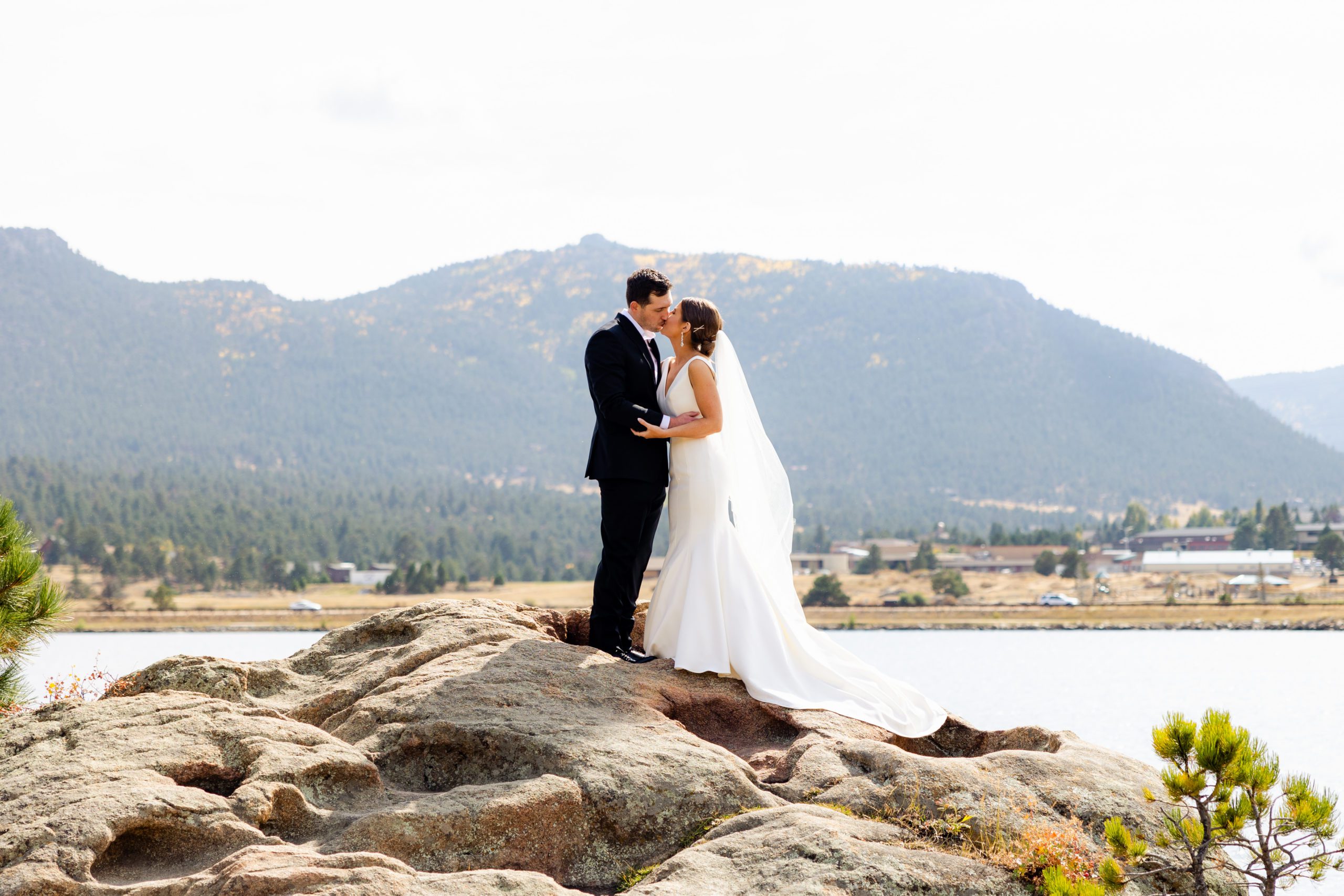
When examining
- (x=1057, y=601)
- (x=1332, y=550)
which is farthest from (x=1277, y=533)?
(x=1057, y=601)

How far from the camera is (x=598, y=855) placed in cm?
666

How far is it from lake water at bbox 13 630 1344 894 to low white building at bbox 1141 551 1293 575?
41272 mm

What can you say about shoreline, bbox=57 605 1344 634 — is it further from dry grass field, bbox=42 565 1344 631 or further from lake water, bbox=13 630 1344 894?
lake water, bbox=13 630 1344 894

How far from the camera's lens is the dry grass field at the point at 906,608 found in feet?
280

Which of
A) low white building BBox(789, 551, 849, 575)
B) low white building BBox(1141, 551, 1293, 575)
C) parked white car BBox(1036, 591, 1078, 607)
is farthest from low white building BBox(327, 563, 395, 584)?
low white building BBox(1141, 551, 1293, 575)

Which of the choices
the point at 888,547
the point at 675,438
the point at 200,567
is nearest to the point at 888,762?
the point at 675,438

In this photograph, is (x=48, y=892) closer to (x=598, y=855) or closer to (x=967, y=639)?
(x=598, y=855)

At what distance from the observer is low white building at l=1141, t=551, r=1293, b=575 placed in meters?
115

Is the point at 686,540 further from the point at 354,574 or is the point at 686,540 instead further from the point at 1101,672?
the point at 354,574

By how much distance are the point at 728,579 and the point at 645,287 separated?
2.35 metres

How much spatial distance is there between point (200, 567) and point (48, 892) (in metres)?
122

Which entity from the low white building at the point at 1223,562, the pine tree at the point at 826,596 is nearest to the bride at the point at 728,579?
the pine tree at the point at 826,596

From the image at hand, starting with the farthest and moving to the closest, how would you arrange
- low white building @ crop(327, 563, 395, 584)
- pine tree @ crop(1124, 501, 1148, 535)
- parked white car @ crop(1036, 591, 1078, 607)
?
pine tree @ crop(1124, 501, 1148, 535) → low white building @ crop(327, 563, 395, 584) → parked white car @ crop(1036, 591, 1078, 607)

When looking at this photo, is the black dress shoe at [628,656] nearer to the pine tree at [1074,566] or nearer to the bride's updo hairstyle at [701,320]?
the bride's updo hairstyle at [701,320]
